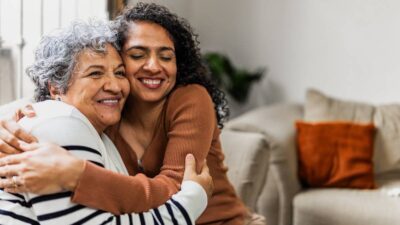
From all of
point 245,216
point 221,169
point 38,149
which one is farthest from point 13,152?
point 245,216

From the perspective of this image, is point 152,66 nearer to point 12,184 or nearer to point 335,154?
point 12,184

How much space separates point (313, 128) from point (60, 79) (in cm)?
199

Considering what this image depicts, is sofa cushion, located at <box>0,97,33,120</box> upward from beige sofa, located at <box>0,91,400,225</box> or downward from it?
upward

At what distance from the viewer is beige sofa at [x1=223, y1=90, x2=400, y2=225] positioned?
2.82 metres

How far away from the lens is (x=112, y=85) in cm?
151

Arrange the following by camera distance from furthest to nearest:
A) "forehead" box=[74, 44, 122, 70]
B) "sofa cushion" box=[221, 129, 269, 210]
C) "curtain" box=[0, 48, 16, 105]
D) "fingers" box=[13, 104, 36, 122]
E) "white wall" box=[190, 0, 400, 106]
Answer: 1. "white wall" box=[190, 0, 400, 106]
2. "sofa cushion" box=[221, 129, 269, 210]
3. "curtain" box=[0, 48, 16, 105]
4. "forehead" box=[74, 44, 122, 70]
5. "fingers" box=[13, 104, 36, 122]

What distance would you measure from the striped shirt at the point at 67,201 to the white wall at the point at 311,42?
8.91 feet

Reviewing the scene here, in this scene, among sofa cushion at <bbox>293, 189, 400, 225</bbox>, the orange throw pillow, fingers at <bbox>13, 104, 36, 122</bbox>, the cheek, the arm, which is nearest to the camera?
the arm

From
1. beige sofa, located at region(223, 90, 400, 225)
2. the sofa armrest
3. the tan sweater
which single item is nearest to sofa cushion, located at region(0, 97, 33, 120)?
the tan sweater

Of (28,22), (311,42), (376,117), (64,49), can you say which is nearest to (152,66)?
(64,49)

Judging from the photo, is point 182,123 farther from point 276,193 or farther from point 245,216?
point 276,193

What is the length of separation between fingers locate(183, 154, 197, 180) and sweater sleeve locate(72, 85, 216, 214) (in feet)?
0.06

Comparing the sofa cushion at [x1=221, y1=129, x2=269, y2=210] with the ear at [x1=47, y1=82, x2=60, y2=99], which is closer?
the ear at [x1=47, y1=82, x2=60, y2=99]

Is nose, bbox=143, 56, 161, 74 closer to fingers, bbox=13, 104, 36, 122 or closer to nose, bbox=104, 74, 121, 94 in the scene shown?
nose, bbox=104, 74, 121, 94
